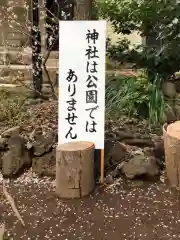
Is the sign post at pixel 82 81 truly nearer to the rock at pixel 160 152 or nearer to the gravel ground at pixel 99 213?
the gravel ground at pixel 99 213

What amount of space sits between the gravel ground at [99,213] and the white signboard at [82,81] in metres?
0.55

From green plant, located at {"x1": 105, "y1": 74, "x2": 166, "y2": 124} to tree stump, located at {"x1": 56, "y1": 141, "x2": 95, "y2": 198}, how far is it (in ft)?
5.37

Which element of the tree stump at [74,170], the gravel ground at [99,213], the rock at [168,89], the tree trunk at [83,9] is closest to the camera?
the gravel ground at [99,213]

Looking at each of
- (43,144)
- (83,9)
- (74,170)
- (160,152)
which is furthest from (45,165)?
(83,9)

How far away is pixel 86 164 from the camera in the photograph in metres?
3.81

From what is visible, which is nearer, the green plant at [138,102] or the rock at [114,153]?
the rock at [114,153]

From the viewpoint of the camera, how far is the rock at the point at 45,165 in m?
4.29

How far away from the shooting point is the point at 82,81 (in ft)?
12.9

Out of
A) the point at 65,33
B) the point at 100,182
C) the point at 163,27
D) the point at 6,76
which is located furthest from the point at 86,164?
the point at 6,76

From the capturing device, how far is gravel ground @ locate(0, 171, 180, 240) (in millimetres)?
3264

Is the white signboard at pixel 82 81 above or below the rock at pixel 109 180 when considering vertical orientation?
above

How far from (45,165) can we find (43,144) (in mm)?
252

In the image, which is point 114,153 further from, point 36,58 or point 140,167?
point 36,58

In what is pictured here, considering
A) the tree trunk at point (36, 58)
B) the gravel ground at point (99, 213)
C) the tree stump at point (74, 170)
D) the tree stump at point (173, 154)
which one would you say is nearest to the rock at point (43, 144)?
the gravel ground at point (99, 213)
